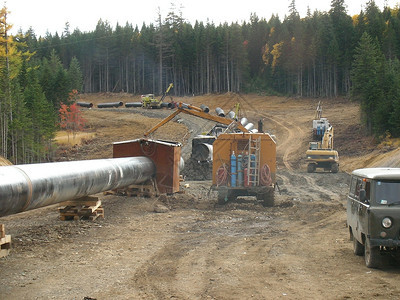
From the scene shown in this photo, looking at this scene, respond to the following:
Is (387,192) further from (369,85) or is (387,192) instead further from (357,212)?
(369,85)

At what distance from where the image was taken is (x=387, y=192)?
9.41m

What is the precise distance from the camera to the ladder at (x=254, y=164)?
757 inches

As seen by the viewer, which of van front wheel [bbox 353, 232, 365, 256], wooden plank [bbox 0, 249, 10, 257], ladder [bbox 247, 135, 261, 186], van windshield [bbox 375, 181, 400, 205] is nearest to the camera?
van windshield [bbox 375, 181, 400, 205]

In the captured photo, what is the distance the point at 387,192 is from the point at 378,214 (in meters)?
0.51

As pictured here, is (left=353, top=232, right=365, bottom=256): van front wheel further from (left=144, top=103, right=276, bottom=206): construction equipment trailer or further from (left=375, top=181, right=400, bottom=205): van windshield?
(left=144, top=103, right=276, bottom=206): construction equipment trailer

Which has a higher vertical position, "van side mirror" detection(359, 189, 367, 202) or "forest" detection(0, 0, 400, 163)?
"forest" detection(0, 0, 400, 163)

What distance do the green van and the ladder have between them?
908cm

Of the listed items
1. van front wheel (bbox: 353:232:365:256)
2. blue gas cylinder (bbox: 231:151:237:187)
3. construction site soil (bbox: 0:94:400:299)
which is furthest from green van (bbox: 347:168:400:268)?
blue gas cylinder (bbox: 231:151:237:187)

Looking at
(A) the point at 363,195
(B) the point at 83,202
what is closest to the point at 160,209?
(B) the point at 83,202

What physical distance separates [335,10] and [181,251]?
97.2 m

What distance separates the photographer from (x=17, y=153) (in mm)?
45719

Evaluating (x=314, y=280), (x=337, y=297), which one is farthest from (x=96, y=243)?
(x=337, y=297)

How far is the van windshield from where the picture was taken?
9.34 metres

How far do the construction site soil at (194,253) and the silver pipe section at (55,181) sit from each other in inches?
41.1
